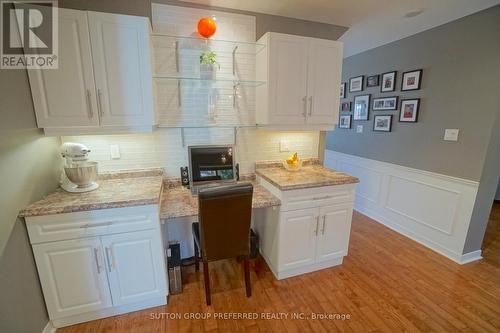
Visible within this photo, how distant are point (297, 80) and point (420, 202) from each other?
7.26 feet

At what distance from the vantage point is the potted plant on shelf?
6.67 ft

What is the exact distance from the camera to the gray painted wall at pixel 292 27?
85.9 inches

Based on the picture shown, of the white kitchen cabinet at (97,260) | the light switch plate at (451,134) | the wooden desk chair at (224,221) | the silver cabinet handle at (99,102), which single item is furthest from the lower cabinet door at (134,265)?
the light switch plate at (451,134)

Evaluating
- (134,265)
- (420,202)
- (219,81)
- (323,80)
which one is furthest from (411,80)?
(134,265)

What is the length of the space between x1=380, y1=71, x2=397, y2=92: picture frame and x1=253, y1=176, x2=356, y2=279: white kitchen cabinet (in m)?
1.80

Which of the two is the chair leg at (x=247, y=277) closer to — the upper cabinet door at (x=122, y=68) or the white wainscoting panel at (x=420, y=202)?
the upper cabinet door at (x=122, y=68)

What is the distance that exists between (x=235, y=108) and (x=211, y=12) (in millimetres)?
898

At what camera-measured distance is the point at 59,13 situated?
1.47 metres

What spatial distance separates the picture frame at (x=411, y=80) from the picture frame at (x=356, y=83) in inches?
26.9

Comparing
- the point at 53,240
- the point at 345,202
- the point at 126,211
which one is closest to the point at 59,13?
the point at 126,211

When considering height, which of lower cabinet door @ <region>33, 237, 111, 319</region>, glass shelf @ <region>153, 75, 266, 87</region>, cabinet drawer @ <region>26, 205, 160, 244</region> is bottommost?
lower cabinet door @ <region>33, 237, 111, 319</region>

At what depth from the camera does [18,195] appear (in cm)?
134

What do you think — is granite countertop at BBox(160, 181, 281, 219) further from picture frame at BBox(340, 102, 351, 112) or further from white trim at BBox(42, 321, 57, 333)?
picture frame at BBox(340, 102, 351, 112)

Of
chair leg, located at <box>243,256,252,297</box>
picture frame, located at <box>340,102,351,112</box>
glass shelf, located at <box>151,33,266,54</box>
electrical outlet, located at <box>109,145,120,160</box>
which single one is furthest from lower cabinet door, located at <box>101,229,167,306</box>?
picture frame, located at <box>340,102,351,112</box>
